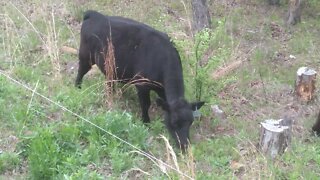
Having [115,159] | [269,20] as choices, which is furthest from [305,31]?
[115,159]

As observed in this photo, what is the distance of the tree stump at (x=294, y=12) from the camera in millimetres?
12273

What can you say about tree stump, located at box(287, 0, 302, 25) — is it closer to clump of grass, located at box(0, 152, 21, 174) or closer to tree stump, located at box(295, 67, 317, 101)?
tree stump, located at box(295, 67, 317, 101)

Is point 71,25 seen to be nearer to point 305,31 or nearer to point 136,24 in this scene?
point 136,24

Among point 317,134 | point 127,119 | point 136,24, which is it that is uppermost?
point 136,24

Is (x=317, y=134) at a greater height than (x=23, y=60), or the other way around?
(x=23, y=60)

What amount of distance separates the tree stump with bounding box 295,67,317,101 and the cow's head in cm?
259

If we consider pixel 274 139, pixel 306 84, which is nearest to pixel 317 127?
pixel 274 139

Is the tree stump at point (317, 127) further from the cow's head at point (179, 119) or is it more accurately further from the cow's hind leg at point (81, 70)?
the cow's hind leg at point (81, 70)

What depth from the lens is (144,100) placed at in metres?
7.80

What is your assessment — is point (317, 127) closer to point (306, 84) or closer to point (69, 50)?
point (306, 84)

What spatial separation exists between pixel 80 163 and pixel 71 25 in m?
5.30

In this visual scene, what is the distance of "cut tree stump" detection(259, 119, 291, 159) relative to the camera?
23.0ft

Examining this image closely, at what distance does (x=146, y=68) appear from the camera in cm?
783

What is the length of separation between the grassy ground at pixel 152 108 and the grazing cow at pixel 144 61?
0.82 ft
